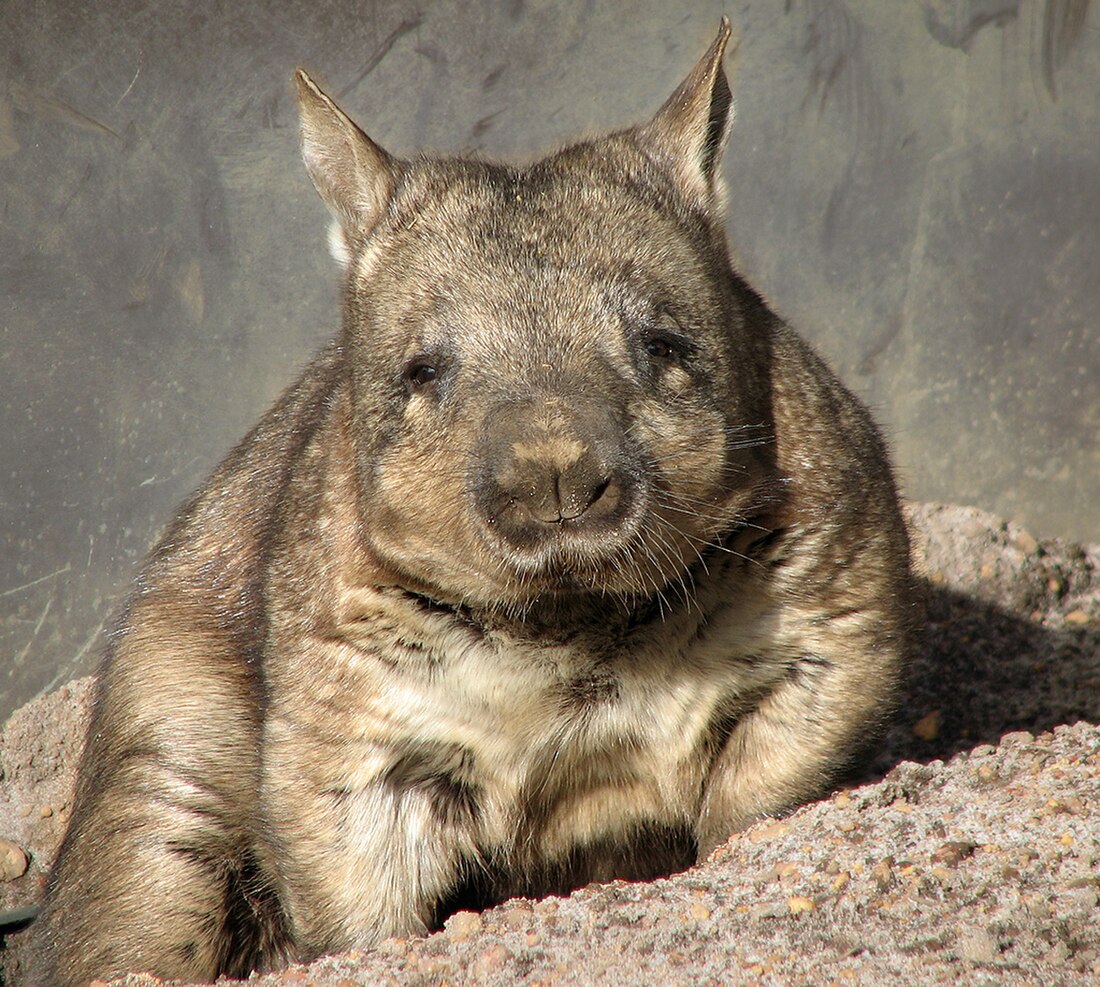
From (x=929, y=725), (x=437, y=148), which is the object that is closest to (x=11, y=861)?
(x=437, y=148)

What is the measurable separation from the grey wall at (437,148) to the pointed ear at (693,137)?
1497 mm

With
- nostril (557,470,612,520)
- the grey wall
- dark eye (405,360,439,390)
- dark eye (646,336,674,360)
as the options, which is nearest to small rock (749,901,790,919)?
nostril (557,470,612,520)

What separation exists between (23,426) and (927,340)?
10.8 ft

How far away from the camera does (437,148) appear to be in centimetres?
514

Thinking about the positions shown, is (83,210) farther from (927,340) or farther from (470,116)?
(927,340)

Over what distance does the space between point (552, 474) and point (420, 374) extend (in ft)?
2.09

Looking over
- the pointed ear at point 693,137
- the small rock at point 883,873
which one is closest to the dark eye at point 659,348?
the pointed ear at point 693,137

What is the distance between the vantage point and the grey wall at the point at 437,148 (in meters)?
4.88

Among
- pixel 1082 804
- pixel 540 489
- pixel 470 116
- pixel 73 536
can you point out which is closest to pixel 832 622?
pixel 1082 804

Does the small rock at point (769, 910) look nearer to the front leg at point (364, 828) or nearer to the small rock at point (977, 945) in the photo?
the small rock at point (977, 945)

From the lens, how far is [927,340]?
5359mm

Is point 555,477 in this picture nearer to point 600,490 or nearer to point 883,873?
point 600,490

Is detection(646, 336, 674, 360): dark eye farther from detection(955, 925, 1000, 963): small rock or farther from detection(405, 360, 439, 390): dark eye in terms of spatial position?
detection(955, 925, 1000, 963): small rock

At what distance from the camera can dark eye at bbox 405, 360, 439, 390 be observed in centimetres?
318
